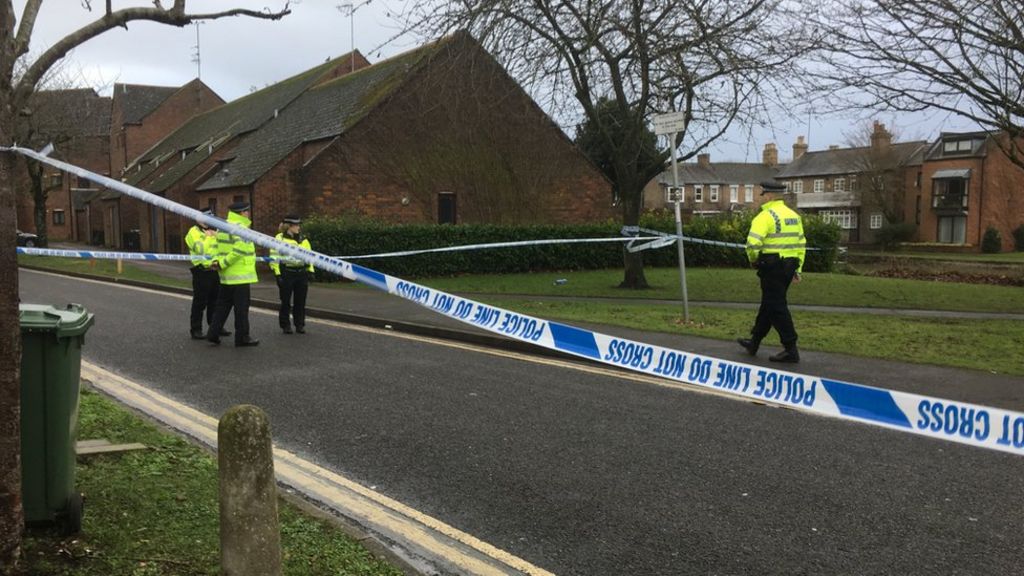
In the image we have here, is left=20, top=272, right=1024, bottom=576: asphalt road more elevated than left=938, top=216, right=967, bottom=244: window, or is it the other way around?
left=938, top=216, right=967, bottom=244: window

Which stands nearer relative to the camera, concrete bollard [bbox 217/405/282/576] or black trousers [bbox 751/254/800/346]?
concrete bollard [bbox 217/405/282/576]

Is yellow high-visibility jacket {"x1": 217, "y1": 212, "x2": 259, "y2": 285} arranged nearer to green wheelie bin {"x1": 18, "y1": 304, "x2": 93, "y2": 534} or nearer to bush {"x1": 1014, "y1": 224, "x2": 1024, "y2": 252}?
green wheelie bin {"x1": 18, "y1": 304, "x2": 93, "y2": 534}

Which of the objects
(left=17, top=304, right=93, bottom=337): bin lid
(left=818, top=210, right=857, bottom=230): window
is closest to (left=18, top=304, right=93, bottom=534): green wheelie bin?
(left=17, top=304, right=93, bottom=337): bin lid

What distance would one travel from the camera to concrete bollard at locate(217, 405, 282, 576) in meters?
2.66

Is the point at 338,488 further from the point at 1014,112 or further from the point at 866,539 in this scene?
the point at 1014,112

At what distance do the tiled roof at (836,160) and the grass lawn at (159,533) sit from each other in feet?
200

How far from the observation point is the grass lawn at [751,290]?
1459 cm

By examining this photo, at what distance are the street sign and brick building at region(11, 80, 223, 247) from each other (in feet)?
→ 122

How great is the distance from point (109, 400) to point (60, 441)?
329cm

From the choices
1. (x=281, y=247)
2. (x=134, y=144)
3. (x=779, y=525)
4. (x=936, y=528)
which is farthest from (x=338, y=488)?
(x=134, y=144)

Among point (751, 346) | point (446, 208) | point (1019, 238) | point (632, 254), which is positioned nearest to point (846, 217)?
point (1019, 238)

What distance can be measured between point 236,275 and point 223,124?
3393 cm

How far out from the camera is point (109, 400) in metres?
6.28

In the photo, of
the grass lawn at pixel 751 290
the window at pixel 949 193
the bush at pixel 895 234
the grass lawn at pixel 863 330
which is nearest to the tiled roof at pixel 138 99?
the grass lawn at pixel 751 290
